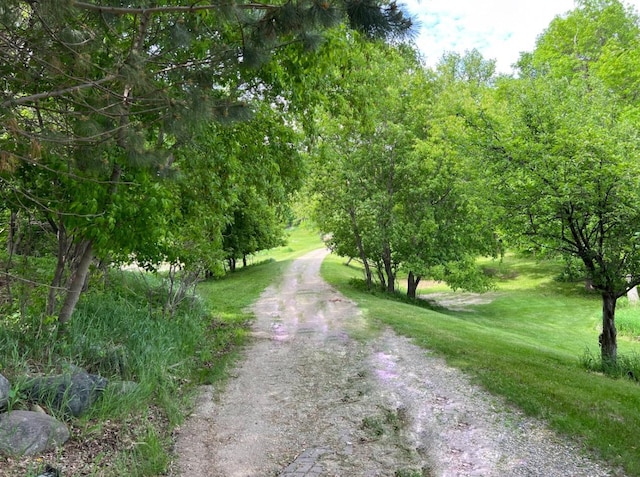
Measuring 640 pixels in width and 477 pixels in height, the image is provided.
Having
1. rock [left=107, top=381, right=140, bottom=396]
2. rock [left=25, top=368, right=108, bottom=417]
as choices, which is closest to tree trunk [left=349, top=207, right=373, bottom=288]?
rock [left=107, top=381, right=140, bottom=396]

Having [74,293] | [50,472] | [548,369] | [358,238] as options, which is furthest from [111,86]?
[358,238]

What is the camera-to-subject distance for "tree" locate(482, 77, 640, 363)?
7.77 m

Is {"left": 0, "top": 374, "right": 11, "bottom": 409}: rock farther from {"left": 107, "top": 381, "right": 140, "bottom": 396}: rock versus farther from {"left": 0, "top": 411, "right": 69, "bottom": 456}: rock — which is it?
{"left": 107, "top": 381, "right": 140, "bottom": 396}: rock

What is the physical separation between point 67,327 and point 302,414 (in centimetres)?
367

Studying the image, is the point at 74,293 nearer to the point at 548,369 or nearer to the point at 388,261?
the point at 548,369

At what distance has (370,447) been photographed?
487cm

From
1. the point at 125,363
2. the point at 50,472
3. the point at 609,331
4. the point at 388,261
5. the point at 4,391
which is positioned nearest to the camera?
the point at 50,472

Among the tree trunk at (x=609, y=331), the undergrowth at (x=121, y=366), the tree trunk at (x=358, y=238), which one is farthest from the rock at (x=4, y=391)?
the tree trunk at (x=358, y=238)

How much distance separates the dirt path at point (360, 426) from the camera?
14.7ft

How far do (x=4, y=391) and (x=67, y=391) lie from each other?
24.5 inches

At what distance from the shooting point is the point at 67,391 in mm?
4680

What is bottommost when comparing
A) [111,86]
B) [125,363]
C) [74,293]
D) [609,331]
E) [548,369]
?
[548,369]

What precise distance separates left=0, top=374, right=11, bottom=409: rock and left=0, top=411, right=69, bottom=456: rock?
14 centimetres

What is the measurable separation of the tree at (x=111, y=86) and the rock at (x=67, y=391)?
5.21 ft
